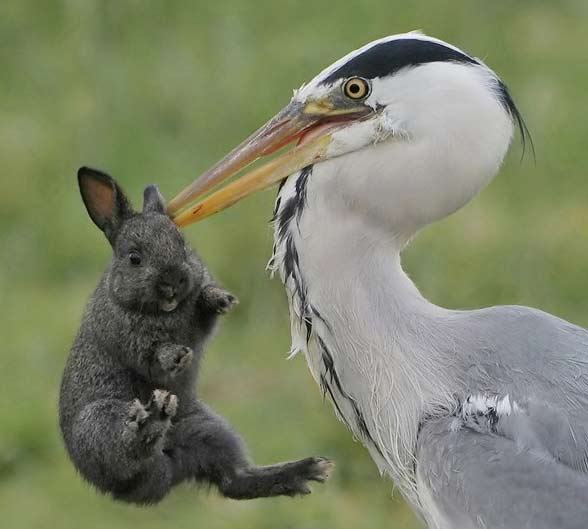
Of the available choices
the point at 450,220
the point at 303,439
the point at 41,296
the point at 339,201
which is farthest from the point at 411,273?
the point at 339,201

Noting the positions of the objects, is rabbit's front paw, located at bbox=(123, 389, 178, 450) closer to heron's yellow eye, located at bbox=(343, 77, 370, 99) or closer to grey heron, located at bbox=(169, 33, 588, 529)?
grey heron, located at bbox=(169, 33, 588, 529)

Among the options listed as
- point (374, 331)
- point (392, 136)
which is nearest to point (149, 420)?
point (374, 331)

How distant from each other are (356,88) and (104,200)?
0.54m

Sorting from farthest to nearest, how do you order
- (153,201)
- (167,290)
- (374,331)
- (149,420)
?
1. (374,331)
2. (153,201)
3. (167,290)
4. (149,420)

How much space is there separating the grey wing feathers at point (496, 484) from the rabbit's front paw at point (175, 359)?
1.96 feet

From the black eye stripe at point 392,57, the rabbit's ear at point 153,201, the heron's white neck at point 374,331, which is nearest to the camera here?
the rabbit's ear at point 153,201

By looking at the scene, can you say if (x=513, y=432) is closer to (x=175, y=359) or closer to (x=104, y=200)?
(x=175, y=359)

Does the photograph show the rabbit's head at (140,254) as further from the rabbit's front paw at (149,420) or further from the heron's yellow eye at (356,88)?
the heron's yellow eye at (356,88)

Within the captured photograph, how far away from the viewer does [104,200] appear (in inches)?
111

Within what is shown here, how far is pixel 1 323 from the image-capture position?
5.60 m

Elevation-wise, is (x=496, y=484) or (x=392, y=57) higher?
(x=392, y=57)

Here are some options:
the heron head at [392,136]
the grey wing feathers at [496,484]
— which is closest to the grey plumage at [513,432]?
the grey wing feathers at [496,484]

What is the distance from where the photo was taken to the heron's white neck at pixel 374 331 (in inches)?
122

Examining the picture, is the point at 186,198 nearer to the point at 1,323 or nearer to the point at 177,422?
the point at 177,422
